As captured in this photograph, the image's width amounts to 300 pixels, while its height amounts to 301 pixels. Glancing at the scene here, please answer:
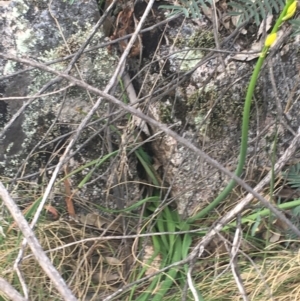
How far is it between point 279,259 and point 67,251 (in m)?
0.60

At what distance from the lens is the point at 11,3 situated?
1476mm

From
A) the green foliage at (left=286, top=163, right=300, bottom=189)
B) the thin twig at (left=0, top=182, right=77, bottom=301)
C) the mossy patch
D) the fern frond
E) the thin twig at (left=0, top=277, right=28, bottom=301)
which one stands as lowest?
the green foliage at (left=286, top=163, right=300, bottom=189)

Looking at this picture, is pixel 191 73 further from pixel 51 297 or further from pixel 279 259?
pixel 51 297


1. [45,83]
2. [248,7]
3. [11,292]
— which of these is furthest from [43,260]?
[45,83]

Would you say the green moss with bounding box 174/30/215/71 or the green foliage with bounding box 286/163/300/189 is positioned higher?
the green moss with bounding box 174/30/215/71

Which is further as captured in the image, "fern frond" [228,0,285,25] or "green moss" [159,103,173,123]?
"green moss" [159,103,173,123]

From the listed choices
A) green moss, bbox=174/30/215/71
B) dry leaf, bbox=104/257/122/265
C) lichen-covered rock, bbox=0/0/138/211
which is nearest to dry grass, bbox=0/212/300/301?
dry leaf, bbox=104/257/122/265

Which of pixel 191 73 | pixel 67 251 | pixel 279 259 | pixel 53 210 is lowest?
pixel 279 259

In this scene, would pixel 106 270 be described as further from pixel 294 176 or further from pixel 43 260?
pixel 43 260

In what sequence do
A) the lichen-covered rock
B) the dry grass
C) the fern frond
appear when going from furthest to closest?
the lichen-covered rock
the dry grass
the fern frond

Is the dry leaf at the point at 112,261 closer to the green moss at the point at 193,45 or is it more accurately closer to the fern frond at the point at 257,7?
the green moss at the point at 193,45

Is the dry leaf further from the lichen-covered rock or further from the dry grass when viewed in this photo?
the lichen-covered rock

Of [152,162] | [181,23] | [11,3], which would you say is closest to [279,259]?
[152,162]

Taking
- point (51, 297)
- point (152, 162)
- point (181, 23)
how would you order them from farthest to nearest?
1. point (152, 162)
2. point (181, 23)
3. point (51, 297)
